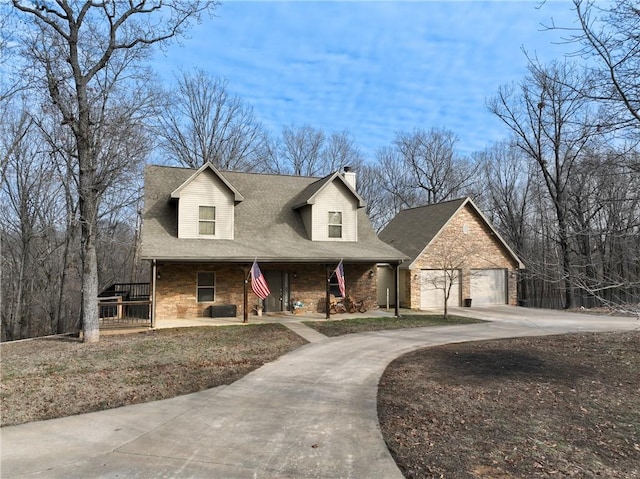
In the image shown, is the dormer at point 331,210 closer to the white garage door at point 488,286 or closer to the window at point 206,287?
the window at point 206,287

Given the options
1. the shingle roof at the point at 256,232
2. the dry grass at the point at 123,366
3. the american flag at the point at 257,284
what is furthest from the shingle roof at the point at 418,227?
the dry grass at the point at 123,366

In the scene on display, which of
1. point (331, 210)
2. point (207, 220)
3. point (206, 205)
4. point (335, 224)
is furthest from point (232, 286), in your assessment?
point (331, 210)

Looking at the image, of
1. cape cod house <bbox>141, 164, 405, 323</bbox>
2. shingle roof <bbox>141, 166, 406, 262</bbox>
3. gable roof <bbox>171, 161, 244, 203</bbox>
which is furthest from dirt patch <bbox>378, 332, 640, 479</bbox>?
gable roof <bbox>171, 161, 244, 203</bbox>

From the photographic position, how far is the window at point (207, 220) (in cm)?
1741

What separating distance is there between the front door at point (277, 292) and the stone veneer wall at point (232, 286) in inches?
9.4

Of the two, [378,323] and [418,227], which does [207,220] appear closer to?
[378,323]

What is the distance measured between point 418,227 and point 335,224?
7.07m

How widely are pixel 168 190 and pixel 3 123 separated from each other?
8745mm

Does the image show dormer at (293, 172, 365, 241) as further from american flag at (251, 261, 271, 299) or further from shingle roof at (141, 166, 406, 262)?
american flag at (251, 261, 271, 299)

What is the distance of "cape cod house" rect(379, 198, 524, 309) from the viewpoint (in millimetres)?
21953

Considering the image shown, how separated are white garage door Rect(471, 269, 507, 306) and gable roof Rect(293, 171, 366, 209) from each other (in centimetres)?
851

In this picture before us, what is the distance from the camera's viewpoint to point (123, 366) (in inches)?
365

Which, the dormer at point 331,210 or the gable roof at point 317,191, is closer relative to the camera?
the gable roof at point 317,191

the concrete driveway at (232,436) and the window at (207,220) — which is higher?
the window at (207,220)
